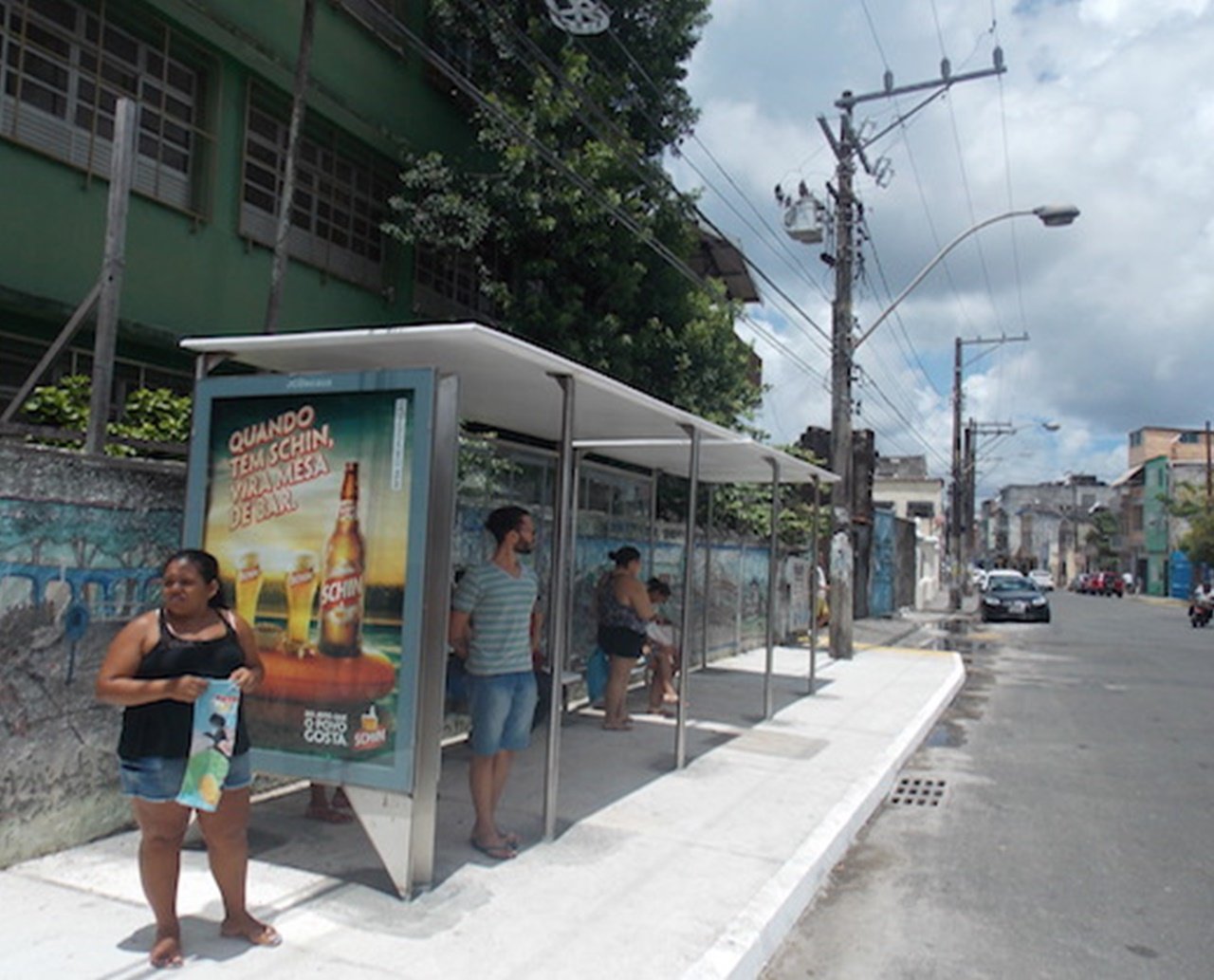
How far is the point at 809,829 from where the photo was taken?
6070 millimetres

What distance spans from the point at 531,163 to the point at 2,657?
9913 mm

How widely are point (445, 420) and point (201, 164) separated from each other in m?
7.91

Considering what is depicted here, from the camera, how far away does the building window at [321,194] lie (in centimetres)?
1164

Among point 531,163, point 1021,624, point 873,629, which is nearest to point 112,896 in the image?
point 531,163

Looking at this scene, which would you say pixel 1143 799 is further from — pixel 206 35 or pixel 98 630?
pixel 206 35

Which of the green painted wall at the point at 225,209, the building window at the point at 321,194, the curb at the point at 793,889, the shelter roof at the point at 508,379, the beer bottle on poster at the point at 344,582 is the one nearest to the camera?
the curb at the point at 793,889

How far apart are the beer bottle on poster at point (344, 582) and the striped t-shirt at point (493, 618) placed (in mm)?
649

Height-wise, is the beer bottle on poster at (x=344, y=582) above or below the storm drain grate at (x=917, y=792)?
above

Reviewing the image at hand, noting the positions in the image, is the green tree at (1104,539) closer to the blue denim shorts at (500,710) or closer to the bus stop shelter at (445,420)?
the bus stop shelter at (445,420)

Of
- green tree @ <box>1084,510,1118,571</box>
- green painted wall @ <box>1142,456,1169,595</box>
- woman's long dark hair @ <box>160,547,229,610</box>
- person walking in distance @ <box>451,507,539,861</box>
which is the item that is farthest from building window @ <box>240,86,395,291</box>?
green tree @ <box>1084,510,1118,571</box>

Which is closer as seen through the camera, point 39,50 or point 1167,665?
point 39,50

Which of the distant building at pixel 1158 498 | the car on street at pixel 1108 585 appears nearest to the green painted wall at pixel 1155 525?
the distant building at pixel 1158 498

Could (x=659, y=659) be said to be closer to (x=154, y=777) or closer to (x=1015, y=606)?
(x=154, y=777)

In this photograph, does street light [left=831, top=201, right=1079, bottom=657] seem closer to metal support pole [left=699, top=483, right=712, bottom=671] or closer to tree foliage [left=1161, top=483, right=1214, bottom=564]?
metal support pole [left=699, top=483, right=712, bottom=671]
